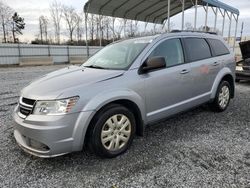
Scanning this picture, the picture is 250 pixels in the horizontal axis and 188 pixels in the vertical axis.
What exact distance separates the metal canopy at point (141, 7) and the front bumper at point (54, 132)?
14780 mm

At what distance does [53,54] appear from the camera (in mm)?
22422

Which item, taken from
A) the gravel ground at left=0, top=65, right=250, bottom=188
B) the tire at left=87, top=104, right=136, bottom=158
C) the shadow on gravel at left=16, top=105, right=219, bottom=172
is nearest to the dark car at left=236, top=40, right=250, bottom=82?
the gravel ground at left=0, top=65, right=250, bottom=188

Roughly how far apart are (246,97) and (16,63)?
19873 millimetres

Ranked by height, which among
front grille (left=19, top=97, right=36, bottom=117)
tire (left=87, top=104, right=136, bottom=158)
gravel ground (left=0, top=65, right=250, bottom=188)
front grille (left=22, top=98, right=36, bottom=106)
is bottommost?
gravel ground (left=0, top=65, right=250, bottom=188)

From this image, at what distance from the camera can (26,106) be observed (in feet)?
8.69

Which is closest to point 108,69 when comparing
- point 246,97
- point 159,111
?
point 159,111

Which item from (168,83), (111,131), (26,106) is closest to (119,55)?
(168,83)

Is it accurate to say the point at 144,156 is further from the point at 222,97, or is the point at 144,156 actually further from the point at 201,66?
the point at 222,97

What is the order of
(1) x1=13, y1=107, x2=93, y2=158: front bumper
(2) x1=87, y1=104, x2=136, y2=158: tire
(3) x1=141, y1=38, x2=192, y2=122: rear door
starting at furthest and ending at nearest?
(3) x1=141, y1=38, x2=192, y2=122: rear door < (2) x1=87, y1=104, x2=136, y2=158: tire < (1) x1=13, y1=107, x2=93, y2=158: front bumper

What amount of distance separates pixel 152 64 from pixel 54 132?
5.30 feet

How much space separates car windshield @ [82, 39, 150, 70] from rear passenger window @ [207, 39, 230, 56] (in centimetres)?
188

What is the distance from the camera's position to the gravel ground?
2.41m

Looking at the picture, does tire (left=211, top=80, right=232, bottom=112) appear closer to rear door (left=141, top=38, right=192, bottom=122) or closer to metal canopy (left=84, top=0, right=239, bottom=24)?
rear door (left=141, top=38, right=192, bottom=122)

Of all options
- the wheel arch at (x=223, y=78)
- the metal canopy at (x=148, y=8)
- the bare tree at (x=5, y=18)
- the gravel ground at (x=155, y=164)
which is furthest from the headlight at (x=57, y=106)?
the bare tree at (x=5, y=18)
